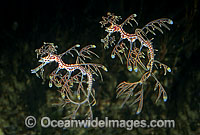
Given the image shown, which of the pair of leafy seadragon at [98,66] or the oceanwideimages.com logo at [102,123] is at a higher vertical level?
the pair of leafy seadragon at [98,66]

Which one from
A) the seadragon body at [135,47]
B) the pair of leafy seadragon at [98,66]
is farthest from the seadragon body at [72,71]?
the seadragon body at [135,47]

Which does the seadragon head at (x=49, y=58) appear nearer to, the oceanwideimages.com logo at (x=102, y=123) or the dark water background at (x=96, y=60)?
the dark water background at (x=96, y=60)

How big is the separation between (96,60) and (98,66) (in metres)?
0.03

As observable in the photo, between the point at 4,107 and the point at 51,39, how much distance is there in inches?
16.1

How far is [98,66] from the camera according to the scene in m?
0.95

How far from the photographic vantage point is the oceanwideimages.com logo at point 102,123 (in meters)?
0.97

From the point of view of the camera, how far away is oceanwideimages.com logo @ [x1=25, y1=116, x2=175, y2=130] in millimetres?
974

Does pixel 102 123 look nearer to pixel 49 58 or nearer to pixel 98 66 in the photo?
pixel 98 66

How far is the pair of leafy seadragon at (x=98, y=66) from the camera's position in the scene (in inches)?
36.0

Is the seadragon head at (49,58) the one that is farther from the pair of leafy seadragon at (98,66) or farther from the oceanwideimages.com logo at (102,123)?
the oceanwideimages.com logo at (102,123)

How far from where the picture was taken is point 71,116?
988mm

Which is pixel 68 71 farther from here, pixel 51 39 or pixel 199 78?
pixel 199 78

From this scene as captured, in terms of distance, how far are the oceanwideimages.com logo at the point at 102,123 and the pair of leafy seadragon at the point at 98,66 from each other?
0.04 metres

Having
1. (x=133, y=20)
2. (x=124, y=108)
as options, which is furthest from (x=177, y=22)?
(x=124, y=108)
